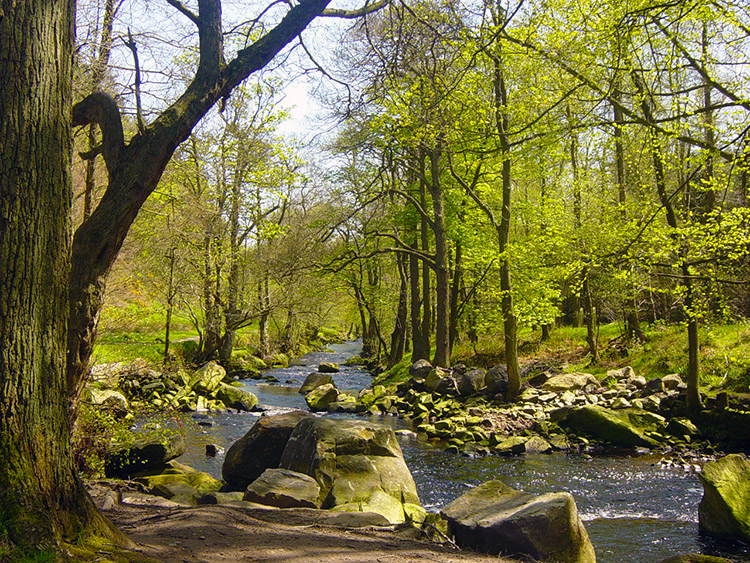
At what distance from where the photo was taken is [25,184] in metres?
3.63

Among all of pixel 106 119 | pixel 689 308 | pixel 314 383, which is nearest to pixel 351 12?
pixel 106 119

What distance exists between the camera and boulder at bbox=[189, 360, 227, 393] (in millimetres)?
17812

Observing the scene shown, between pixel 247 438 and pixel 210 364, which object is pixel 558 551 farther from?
pixel 210 364

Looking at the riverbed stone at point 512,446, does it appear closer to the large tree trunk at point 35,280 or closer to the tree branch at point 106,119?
the large tree trunk at point 35,280

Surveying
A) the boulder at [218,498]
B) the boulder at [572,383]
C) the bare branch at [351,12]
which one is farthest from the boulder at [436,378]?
the bare branch at [351,12]

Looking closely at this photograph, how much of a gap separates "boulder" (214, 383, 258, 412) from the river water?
7.14 feet

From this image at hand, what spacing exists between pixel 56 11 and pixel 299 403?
15739 millimetres

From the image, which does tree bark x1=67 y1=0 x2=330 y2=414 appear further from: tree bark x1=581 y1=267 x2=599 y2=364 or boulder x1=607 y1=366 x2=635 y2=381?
tree bark x1=581 y1=267 x2=599 y2=364

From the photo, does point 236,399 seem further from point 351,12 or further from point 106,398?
point 351,12

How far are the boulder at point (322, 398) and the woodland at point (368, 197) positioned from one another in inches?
162

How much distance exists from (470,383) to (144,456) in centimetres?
1096

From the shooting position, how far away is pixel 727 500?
7512mm

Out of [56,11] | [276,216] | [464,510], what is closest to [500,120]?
[464,510]

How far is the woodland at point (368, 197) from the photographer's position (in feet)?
12.0
